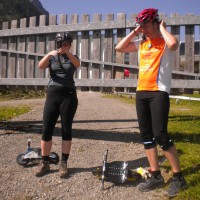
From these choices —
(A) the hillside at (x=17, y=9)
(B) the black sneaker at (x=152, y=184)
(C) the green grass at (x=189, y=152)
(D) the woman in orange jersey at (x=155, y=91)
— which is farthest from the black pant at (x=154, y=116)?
(A) the hillside at (x=17, y=9)

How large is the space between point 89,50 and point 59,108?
3141mm

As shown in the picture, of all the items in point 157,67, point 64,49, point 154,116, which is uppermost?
point 64,49

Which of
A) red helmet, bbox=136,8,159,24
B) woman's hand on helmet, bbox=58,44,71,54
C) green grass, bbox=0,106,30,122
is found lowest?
green grass, bbox=0,106,30,122

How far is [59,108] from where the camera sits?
192 inches

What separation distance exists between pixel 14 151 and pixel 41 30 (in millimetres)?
3278

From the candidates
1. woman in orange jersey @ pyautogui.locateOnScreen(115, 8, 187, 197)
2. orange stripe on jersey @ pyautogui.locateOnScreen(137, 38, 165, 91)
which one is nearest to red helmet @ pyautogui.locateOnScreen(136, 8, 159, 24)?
woman in orange jersey @ pyautogui.locateOnScreen(115, 8, 187, 197)

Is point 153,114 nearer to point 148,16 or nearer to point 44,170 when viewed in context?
point 148,16

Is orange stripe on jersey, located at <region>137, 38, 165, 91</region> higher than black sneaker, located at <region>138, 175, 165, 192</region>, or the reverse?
orange stripe on jersey, located at <region>137, 38, 165, 91</region>

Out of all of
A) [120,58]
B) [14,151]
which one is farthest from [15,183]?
[120,58]

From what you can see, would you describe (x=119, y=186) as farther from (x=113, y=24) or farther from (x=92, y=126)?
(x=92, y=126)

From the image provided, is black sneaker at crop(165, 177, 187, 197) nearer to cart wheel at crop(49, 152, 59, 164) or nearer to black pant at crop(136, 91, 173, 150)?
black pant at crop(136, 91, 173, 150)

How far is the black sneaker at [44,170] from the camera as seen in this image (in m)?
4.74

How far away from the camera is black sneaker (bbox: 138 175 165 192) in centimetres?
416

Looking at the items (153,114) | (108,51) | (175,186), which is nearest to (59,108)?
(153,114)
